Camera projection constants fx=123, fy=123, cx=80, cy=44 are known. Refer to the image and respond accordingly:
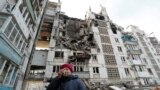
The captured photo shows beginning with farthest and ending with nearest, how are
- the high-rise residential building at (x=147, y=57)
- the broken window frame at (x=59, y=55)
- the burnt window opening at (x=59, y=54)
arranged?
1. the high-rise residential building at (x=147, y=57)
2. the burnt window opening at (x=59, y=54)
3. the broken window frame at (x=59, y=55)

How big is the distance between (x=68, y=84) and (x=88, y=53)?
22.5 metres

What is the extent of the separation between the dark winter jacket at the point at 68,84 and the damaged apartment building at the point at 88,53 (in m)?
17.4

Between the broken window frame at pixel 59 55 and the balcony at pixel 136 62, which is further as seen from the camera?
the balcony at pixel 136 62

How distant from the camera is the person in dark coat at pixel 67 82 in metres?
3.08

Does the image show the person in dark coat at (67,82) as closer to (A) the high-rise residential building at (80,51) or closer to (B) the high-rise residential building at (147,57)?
(A) the high-rise residential building at (80,51)

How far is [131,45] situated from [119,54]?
662 centimetres

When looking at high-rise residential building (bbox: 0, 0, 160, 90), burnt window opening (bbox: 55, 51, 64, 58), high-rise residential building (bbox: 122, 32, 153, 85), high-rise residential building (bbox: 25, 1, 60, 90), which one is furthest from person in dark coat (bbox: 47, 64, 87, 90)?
high-rise residential building (bbox: 122, 32, 153, 85)

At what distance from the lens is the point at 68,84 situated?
121 inches

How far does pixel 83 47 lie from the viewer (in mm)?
26906

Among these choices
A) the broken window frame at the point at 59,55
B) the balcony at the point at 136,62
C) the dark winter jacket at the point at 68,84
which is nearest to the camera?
the dark winter jacket at the point at 68,84

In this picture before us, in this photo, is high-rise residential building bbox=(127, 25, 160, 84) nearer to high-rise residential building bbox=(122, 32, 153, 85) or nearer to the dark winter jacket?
high-rise residential building bbox=(122, 32, 153, 85)

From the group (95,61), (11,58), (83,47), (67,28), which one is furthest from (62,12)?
(11,58)

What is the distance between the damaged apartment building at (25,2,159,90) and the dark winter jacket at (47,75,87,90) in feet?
57.2

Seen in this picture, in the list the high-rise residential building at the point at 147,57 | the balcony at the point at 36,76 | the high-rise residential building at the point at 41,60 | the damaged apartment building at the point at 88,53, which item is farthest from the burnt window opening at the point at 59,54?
the high-rise residential building at the point at 147,57
